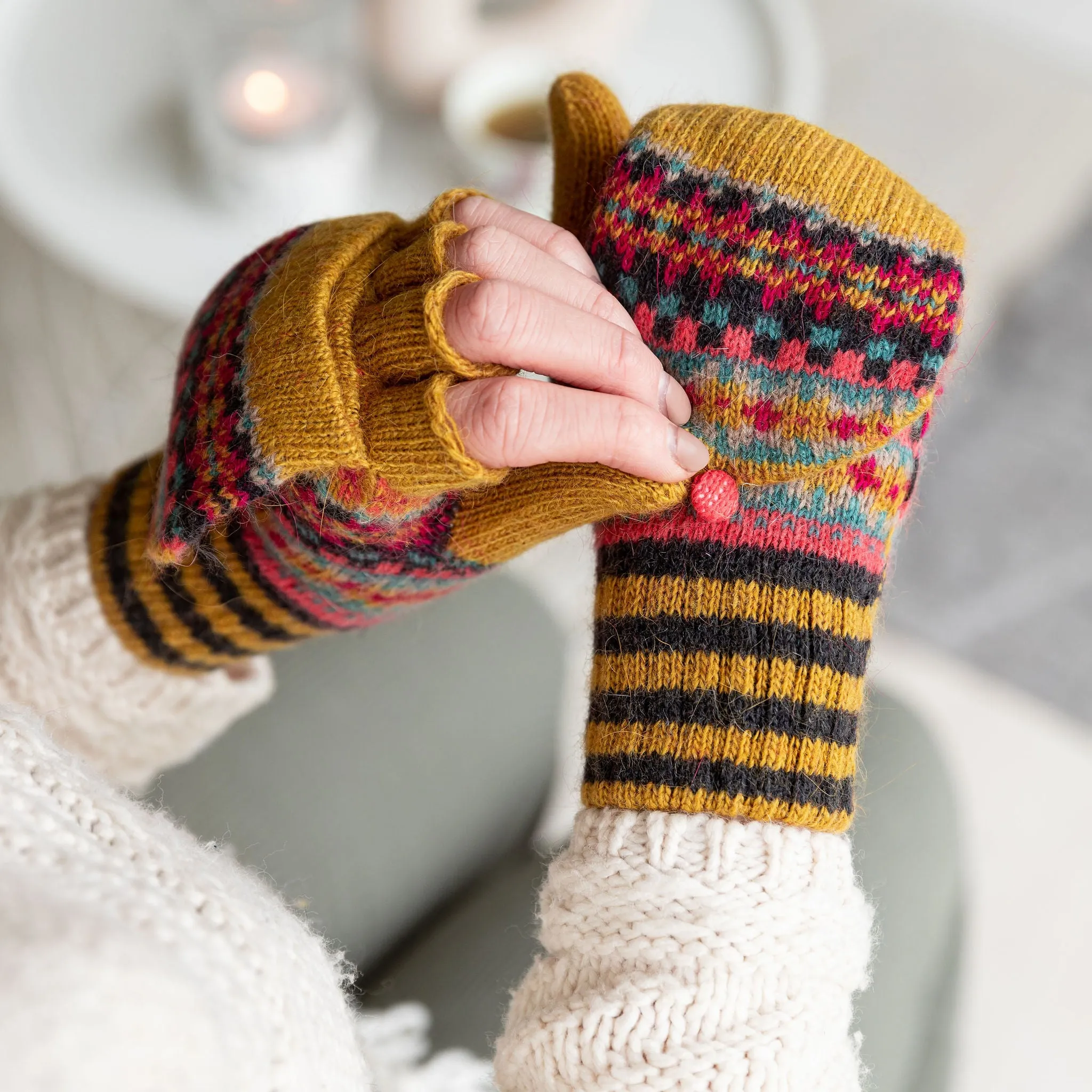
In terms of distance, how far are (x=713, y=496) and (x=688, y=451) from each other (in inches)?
1.0

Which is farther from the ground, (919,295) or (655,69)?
(655,69)

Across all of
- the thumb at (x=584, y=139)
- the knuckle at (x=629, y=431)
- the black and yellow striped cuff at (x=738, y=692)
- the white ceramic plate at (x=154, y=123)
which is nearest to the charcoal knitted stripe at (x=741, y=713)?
the black and yellow striped cuff at (x=738, y=692)

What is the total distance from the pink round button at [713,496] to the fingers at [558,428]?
19mm

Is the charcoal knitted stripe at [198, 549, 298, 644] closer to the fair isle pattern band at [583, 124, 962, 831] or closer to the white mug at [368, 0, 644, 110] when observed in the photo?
the fair isle pattern band at [583, 124, 962, 831]

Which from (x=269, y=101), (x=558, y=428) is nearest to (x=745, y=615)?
(x=558, y=428)

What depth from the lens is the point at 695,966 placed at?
38 centimetres

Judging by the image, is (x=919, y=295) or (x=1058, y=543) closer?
(x=919, y=295)

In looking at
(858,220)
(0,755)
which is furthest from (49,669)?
(858,220)

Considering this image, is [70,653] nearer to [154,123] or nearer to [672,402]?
[672,402]

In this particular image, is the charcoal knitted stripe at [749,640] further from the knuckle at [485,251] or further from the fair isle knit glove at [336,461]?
the knuckle at [485,251]

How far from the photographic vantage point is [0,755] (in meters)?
0.36

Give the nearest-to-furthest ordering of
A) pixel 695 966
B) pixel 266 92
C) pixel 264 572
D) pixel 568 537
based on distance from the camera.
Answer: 1. pixel 695 966
2. pixel 264 572
3. pixel 266 92
4. pixel 568 537

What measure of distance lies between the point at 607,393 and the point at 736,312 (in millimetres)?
63

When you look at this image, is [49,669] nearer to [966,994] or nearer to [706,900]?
[706,900]
